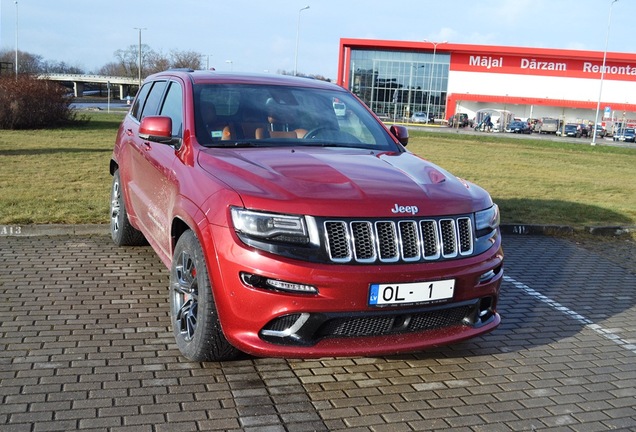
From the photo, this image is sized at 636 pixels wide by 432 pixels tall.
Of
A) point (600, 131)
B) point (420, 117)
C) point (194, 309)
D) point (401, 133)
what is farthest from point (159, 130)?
point (420, 117)

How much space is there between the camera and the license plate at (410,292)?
3.74m

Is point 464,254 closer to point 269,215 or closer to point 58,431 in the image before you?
point 269,215

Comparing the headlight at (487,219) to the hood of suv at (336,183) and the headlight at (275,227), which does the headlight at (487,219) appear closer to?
the hood of suv at (336,183)

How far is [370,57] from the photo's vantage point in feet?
284

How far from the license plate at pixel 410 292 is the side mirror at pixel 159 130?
6.60 ft

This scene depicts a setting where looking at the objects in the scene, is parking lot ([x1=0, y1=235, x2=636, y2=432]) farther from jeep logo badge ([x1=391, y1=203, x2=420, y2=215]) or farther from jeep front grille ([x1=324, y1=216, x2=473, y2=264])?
jeep logo badge ([x1=391, y1=203, x2=420, y2=215])

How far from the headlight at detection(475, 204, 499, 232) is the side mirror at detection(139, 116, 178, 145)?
2215mm

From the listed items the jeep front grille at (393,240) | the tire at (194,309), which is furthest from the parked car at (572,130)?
the tire at (194,309)

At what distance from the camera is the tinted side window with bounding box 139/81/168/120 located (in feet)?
20.0

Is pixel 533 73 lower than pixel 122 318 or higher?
higher

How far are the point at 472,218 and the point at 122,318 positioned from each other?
2.72 m

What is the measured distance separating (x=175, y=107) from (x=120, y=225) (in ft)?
7.08

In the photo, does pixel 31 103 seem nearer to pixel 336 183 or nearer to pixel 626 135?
pixel 336 183

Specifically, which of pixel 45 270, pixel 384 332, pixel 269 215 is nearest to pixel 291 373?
pixel 384 332
